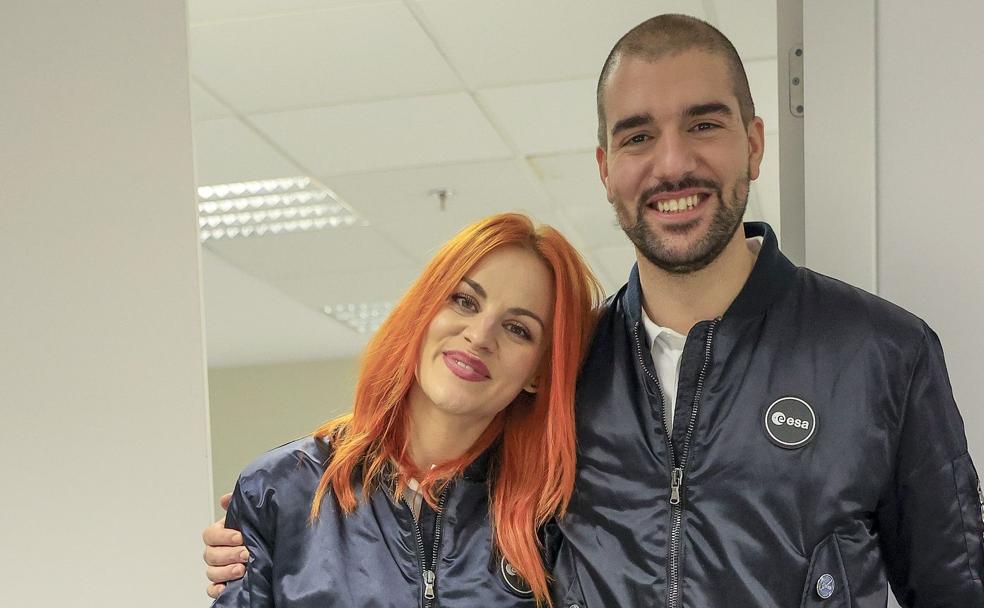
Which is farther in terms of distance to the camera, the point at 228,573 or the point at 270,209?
the point at 270,209

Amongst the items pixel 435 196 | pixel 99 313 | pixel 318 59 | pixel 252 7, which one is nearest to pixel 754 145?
pixel 99 313

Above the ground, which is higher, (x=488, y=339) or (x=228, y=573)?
(x=488, y=339)

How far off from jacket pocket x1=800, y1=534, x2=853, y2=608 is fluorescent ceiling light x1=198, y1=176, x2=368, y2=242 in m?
3.65

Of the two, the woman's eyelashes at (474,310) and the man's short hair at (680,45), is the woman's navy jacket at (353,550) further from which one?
the man's short hair at (680,45)

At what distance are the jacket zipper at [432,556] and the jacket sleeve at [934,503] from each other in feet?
2.19

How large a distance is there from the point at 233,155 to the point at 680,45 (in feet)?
10.4

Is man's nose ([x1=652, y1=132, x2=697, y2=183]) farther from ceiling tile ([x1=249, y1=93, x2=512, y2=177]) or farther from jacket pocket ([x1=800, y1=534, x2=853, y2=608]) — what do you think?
ceiling tile ([x1=249, y1=93, x2=512, y2=177])

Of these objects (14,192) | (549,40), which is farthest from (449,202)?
(14,192)

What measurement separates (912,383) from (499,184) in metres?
3.49

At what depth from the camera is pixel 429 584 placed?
1802 millimetres

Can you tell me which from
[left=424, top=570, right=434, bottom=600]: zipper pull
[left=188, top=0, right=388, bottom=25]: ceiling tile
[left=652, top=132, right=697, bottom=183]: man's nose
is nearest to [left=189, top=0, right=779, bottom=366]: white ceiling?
[left=188, top=0, right=388, bottom=25]: ceiling tile

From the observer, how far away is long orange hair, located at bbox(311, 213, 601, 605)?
5.99 ft

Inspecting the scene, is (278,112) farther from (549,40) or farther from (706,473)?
(706,473)

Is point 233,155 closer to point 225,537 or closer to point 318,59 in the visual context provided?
point 318,59
